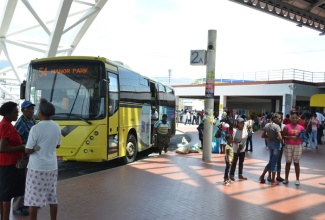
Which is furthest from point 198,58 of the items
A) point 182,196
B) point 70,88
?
point 182,196

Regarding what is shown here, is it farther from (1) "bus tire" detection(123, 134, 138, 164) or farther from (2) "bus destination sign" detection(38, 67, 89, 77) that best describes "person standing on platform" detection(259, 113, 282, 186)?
(2) "bus destination sign" detection(38, 67, 89, 77)

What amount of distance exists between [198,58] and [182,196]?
603cm

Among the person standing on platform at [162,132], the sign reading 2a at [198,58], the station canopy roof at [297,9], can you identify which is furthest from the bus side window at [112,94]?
the station canopy roof at [297,9]

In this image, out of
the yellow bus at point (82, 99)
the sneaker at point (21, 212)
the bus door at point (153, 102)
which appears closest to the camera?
the sneaker at point (21, 212)

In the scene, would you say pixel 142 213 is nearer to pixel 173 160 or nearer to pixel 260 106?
pixel 173 160

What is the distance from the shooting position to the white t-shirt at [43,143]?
4.53 meters

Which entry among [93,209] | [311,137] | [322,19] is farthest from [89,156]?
[322,19]

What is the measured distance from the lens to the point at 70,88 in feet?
31.7

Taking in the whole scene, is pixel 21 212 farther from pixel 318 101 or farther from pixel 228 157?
pixel 318 101

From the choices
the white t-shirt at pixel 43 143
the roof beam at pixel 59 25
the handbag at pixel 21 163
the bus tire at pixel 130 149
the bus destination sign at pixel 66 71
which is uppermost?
the roof beam at pixel 59 25

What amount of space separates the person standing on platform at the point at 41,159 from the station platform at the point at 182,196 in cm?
120

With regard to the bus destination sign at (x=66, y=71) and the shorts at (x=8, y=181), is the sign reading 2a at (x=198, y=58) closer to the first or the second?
the bus destination sign at (x=66, y=71)

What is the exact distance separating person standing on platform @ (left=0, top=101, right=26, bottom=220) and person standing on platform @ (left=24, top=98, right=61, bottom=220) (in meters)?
0.48

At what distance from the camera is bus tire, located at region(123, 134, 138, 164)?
455 inches
